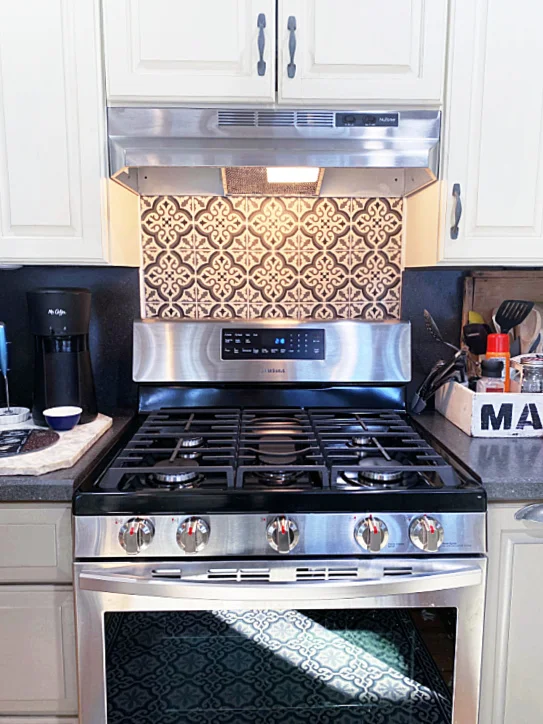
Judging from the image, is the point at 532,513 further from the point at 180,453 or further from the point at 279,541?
the point at 180,453

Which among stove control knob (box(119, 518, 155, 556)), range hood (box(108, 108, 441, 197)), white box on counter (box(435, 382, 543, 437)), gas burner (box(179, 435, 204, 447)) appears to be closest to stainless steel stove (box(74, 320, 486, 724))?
stove control knob (box(119, 518, 155, 556))

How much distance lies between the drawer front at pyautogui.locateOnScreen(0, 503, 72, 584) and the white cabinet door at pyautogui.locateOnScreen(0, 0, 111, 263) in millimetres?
606

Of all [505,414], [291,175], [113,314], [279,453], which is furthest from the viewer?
[113,314]

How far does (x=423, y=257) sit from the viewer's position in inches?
59.4

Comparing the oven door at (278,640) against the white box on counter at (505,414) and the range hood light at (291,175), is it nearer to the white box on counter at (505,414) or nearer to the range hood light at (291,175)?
the white box on counter at (505,414)

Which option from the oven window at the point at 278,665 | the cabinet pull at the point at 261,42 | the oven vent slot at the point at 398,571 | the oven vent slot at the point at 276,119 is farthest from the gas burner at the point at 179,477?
the cabinet pull at the point at 261,42

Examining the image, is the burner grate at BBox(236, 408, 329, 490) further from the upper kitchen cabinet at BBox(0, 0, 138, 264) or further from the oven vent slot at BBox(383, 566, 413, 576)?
the upper kitchen cabinet at BBox(0, 0, 138, 264)


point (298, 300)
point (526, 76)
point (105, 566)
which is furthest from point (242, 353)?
point (526, 76)

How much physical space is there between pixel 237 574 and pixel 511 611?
0.57m

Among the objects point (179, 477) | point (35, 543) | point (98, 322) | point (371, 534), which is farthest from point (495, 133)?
point (35, 543)

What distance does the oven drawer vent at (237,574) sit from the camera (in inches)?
42.3

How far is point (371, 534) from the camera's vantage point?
1.06 metres

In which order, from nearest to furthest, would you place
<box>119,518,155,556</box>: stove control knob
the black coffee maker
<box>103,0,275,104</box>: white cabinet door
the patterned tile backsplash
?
<box>119,518,155,556</box>: stove control knob, <box>103,0,275,104</box>: white cabinet door, the black coffee maker, the patterned tile backsplash

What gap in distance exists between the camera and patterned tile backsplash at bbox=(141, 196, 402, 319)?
1682 mm
